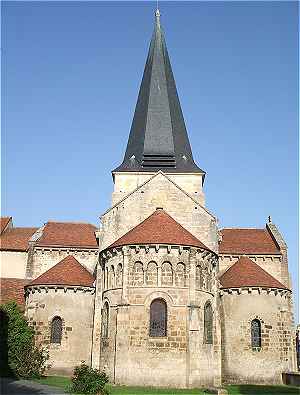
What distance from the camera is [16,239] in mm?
34406

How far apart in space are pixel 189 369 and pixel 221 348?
6090 millimetres

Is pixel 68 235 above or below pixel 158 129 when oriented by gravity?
below

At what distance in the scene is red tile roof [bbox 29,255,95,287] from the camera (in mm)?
29594

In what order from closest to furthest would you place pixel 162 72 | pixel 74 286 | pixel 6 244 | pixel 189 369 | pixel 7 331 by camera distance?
pixel 189 369
pixel 7 331
pixel 74 286
pixel 6 244
pixel 162 72

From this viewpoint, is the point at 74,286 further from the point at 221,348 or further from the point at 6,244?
the point at 221,348

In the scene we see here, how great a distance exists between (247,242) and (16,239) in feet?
56.0

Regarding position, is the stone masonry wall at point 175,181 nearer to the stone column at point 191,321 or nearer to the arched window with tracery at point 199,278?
the arched window with tracery at point 199,278

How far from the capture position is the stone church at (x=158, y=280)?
24.8 meters

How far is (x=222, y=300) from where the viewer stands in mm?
30516

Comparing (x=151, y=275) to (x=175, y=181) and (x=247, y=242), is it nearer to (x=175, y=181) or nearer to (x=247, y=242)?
(x=175, y=181)

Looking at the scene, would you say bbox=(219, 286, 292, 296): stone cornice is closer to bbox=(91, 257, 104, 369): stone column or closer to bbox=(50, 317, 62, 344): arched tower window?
bbox=(91, 257, 104, 369): stone column

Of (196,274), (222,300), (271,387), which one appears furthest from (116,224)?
(271,387)

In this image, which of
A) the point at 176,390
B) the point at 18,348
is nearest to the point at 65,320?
the point at 18,348

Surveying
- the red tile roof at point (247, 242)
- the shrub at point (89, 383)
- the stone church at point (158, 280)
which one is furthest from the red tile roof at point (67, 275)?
the shrub at point (89, 383)
